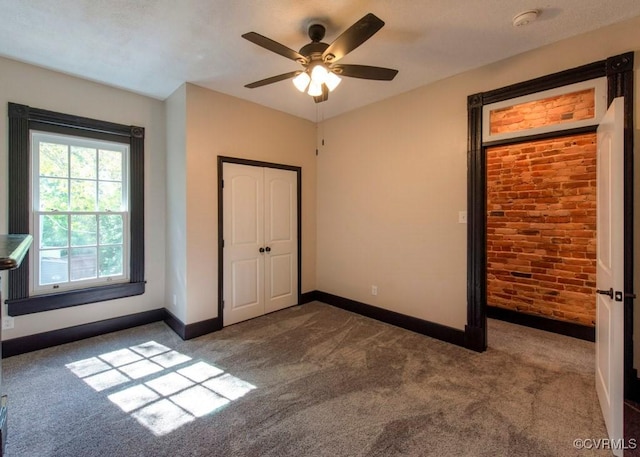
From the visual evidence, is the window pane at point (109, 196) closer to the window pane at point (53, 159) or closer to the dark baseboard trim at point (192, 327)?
the window pane at point (53, 159)

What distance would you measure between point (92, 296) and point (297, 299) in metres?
2.47

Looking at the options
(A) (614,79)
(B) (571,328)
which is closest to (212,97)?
(A) (614,79)

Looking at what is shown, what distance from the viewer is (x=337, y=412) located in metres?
2.10

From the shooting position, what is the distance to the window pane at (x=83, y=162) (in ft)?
10.7

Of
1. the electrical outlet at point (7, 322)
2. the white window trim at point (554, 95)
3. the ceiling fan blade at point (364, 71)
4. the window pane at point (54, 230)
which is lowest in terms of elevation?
the electrical outlet at point (7, 322)

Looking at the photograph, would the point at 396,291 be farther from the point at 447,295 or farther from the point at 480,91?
the point at 480,91

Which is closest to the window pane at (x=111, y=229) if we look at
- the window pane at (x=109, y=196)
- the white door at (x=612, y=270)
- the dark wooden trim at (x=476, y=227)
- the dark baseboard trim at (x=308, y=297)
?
the window pane at (x=109, y=196)

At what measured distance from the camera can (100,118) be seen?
336 cm

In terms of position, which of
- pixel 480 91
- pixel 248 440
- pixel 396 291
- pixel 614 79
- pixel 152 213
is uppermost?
pixel 480 91

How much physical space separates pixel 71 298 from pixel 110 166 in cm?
149

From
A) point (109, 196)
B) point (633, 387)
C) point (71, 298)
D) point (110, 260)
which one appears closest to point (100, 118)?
point (109, 196)

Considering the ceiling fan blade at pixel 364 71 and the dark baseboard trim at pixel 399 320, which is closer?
the ceiling fan blade at pixel 364 71

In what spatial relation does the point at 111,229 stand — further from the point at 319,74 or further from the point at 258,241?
the point at 319,74

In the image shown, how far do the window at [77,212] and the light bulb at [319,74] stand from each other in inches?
102
